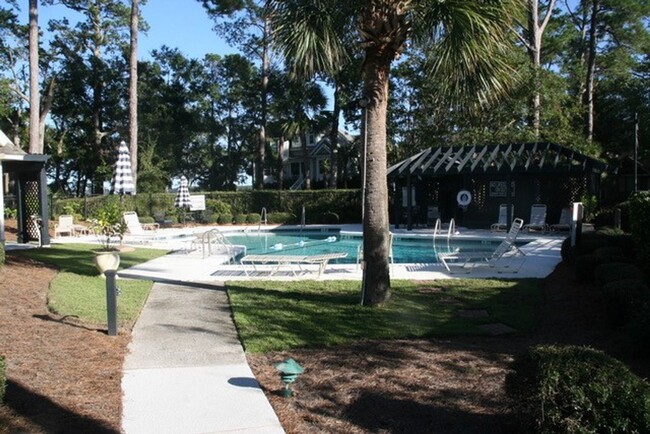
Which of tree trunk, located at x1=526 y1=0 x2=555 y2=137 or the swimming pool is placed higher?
tree trunk, located at x1=526 y1=0 x2=555 y2=137

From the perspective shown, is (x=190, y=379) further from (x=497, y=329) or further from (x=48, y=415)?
(x=497, y=329)

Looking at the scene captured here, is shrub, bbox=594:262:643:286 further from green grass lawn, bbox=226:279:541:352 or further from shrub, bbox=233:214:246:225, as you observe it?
shrub, bbox=233:214:246:225

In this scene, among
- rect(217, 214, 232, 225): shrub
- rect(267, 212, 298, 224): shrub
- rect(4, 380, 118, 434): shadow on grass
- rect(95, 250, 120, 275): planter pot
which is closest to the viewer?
rect(4, 380, 118, 434): shadow on grass

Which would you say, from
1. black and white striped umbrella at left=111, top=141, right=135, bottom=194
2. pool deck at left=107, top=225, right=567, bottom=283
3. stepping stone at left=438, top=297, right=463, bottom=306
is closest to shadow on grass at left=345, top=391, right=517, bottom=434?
stepping stone at left=438, top=297, right=463, bottom=306

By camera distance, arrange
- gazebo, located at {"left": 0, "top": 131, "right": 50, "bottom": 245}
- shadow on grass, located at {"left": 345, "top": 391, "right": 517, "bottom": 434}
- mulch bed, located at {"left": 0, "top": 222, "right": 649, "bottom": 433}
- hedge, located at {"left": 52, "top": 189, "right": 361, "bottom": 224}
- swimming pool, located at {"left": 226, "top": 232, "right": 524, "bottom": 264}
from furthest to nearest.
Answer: hedge, located at {"left": 52, "top": 189, "right": 361, "bottom": 224}, swimming pool, located at {"left": 226, "top": 232, "right": 524, "bottom": 264}, gazebo, located at {"left": 0, "top": 131, "right": 50, "bottom": 245}, mulch bed, located at {"left": 0, "top": 222, "right": 649, "bottom": 433}, shadow on grass, located at {"left": 345, "top": 391, "right": 517, "bottom": 434}

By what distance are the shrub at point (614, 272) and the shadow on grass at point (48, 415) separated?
6.54 meters

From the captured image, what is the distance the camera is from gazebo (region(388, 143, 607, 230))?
21.5m

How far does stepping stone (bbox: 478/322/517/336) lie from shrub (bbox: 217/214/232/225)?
23.5 m

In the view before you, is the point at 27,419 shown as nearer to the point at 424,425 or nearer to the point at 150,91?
the point at 424,425

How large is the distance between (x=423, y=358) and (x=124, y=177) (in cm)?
1685

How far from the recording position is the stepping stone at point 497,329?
6.58m

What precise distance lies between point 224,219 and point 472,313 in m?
22.9

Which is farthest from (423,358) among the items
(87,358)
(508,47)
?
(508,47)

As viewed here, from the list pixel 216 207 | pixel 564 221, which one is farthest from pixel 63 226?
pixel 564 221
